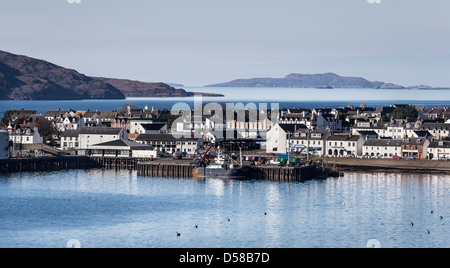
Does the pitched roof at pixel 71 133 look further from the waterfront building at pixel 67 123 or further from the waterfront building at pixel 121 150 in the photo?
the waterfront building at pixel 67 123

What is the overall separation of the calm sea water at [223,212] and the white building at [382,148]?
43.9ft

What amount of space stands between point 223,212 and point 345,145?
39.4 metres

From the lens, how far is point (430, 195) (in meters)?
60.6

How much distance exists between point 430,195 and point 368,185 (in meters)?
7.43

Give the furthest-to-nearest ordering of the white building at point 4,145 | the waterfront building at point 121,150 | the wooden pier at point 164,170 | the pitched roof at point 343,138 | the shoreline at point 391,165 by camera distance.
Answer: the pitched roof at point 343,138, the waterfront building at point 121,150, the white building at point 4,145, the shoreline at point 391,165, the wooden pier at point 164,170

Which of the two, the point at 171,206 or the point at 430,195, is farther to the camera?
the point at 430,195

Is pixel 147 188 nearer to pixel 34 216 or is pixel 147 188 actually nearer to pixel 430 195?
pixel 34 216

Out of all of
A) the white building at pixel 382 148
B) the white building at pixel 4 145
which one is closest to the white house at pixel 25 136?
the white building at pixel 4 145

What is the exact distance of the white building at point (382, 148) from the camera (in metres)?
86.8

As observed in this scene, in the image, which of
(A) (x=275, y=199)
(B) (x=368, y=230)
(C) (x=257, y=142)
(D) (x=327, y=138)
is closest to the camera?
(B) (x=368, y=230)

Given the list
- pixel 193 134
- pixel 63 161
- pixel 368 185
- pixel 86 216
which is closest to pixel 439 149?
pixel 368 185

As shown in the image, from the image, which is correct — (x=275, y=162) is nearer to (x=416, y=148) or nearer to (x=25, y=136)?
A: (x=416, y=148)

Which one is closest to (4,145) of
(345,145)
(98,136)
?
(98,136)

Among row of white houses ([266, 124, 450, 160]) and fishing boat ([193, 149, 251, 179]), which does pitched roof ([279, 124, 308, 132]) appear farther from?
fishing boat ([193, 149, 251, 179])
